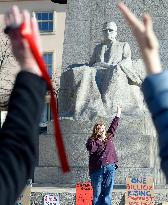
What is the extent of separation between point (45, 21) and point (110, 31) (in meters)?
31.3

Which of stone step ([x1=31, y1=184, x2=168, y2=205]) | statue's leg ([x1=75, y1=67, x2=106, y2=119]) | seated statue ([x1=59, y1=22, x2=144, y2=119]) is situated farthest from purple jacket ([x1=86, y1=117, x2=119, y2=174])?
statue's leg ([x1=75, y1=67, x2=106, y2=119])

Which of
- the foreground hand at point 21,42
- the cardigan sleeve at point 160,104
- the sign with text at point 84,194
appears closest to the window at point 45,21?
the sign with text at point 84,194

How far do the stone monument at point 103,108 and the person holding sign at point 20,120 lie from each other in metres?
9.58

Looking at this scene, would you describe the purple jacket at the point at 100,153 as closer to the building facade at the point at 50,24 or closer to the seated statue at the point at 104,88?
the seated statue at the point at 104,88

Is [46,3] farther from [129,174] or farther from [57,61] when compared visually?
[129,174]

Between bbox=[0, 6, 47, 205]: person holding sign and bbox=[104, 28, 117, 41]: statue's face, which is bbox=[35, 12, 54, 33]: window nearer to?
bbox=[104, 28, 117, 41]: statue's face

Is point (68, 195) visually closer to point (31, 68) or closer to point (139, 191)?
point (139, 191)

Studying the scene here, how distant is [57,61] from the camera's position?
42.2 m

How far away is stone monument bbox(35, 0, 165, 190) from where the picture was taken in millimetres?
11547

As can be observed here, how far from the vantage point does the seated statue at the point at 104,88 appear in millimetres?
12177

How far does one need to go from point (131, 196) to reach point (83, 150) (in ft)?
6.94

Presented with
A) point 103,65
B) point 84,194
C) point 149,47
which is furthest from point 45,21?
point 149,47

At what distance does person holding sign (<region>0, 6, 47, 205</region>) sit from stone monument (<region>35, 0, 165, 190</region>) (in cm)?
958

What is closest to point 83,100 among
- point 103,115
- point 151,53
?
point 103,115
